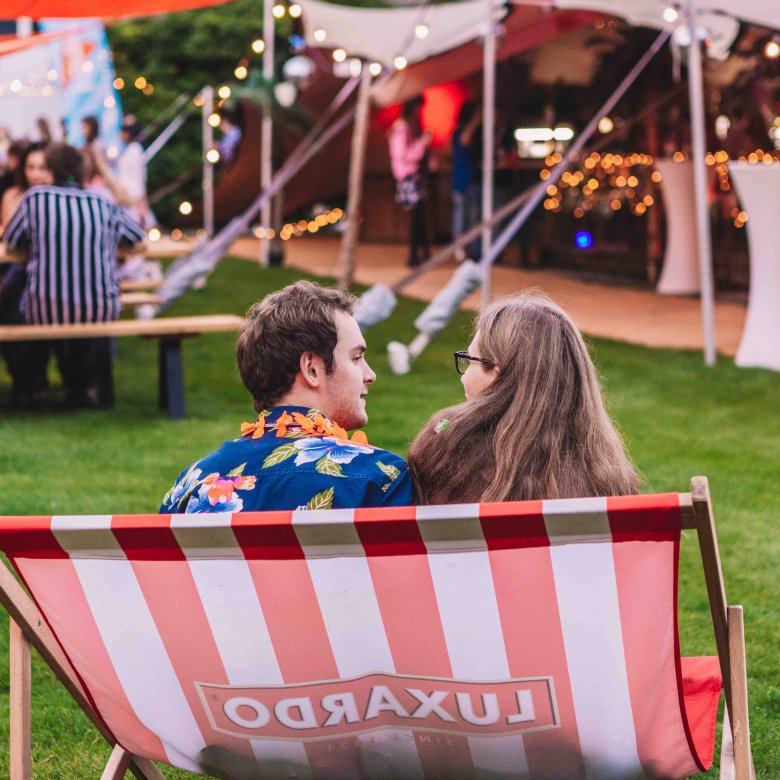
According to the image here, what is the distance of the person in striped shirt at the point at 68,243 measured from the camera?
6121 mm

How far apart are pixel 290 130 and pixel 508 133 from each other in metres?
2.86

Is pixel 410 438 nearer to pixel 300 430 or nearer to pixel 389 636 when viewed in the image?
pixel 300 430

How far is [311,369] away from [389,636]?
0.59 metres

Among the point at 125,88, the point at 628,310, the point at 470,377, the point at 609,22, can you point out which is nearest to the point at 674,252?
the point at 628,310

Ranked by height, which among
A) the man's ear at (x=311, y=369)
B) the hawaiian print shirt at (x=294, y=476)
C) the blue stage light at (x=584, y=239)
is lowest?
the blue stage light at (x=584, y=239)

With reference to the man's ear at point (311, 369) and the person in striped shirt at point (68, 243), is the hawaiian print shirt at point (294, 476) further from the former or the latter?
the person in striped shirt at point (68, 243)

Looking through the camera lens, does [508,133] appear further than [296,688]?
Yes

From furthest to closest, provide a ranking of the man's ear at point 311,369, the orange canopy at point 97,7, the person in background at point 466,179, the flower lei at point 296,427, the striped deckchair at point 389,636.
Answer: the person in background at point 466,179 < the orange canopy at point 97,7 < the man's ear at point 311,369 < the flower lei at point 296,427 < the striped deckchair at point 389,636

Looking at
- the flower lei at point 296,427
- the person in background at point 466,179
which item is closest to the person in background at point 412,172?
the person in background at point 466,179

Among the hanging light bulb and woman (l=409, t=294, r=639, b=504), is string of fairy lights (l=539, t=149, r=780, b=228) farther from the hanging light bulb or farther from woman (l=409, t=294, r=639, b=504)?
woman (l=409, t=294, r=639, b=504)

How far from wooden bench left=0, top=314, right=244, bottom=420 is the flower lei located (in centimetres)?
399

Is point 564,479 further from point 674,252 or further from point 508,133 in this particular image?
point 508,133

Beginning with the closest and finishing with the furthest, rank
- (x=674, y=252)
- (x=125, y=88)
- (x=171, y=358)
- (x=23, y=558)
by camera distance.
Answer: (x=23, y=558) < (x=171, y=358) < (x=674, y=252) < (x=125, y=88)

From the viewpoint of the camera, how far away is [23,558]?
1956 mm
